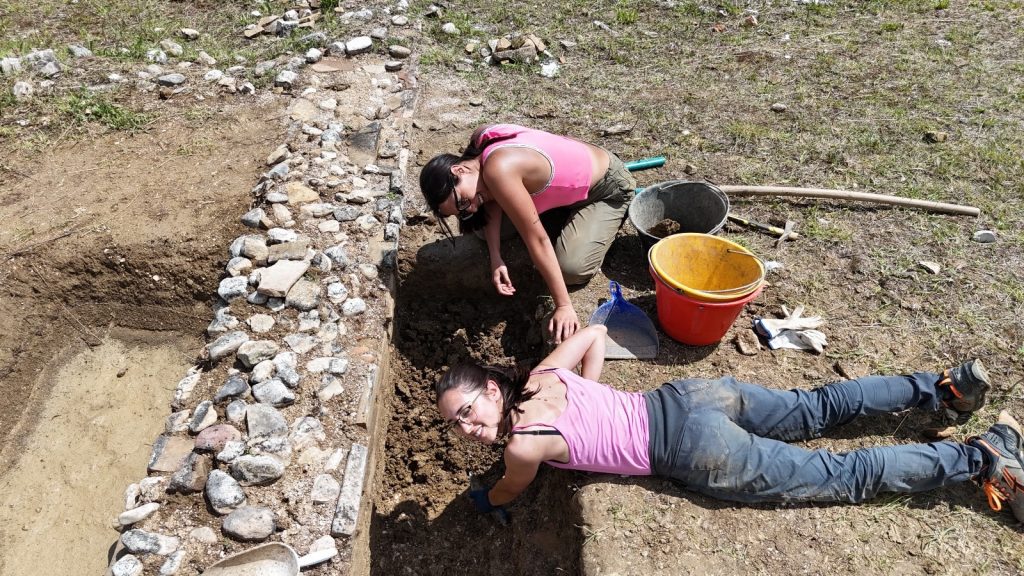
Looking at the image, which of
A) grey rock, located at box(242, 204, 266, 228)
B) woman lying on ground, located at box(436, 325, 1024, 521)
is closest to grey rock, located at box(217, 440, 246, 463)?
woman lying on ground, located at box(436, 325, 1024, 521)

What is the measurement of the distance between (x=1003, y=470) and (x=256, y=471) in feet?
9.46

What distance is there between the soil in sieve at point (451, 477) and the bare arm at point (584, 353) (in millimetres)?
441

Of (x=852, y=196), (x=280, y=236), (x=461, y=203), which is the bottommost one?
(x=280, y=236)

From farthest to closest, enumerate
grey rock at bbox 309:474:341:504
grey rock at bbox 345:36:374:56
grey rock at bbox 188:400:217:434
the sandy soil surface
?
grey rock at bbox 345:36:374:56
the sandy soil surface
grey rock at bbox 188:400:217:434
grey rock at bbox 309:474:341:504

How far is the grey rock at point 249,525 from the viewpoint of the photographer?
7.74 ft

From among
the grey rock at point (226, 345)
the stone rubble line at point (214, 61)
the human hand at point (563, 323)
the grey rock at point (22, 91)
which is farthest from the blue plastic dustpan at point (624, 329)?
the grey rock at point (22, 91)

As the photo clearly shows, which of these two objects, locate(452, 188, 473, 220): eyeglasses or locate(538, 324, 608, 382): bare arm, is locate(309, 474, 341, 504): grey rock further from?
locate(452, 188, 473, 220): eyeglasses

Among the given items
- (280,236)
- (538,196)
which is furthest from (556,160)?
(280,236)

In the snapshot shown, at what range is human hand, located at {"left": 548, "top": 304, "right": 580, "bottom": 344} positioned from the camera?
2854mm

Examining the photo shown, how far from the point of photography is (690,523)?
7.58 feet

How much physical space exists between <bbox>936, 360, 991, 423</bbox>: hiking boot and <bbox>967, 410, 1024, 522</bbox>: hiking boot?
0.16 meters

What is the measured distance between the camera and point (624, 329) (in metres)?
3.04

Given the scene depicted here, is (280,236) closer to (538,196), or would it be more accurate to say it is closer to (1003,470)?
(538,196)

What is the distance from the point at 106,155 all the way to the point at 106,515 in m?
2.57
